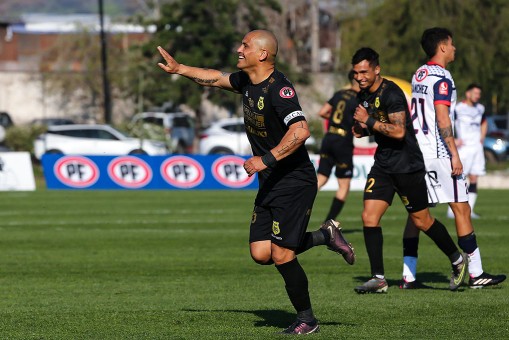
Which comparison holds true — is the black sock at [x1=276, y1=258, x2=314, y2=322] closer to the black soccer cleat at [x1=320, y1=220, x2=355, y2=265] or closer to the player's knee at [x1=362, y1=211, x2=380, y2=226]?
the black soccer cleat at [x1=320, y1=220, x2=355, y2=265]

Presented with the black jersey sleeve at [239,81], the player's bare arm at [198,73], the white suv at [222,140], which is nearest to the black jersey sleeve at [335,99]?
the player's bare arm at [198,73]

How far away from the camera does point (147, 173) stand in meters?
25.3

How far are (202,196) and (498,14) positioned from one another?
20.0 meters

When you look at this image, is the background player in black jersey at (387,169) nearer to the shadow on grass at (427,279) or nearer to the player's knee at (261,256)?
Result: the shadow on grass at (427,279)

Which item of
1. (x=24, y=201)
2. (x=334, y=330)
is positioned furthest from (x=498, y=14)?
(x=334, y=330)

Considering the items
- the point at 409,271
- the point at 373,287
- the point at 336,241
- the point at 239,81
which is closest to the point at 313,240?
the point at 336,241

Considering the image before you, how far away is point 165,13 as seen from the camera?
42.4m

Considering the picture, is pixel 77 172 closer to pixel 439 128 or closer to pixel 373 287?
pixel 373 287

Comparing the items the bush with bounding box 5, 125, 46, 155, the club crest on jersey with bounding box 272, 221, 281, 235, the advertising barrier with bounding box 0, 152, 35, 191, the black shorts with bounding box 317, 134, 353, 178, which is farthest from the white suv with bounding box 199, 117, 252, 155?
the club crest on jersey with bounding box 272, 221, 281, 235

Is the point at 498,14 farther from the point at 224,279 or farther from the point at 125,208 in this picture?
the point at 224,279

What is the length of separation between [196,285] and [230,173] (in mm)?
15283

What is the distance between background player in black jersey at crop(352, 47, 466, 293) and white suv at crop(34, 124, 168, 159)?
814 inches

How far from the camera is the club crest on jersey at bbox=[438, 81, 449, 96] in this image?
9.09 metres

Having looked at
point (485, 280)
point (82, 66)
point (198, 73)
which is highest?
point (82, 66)
